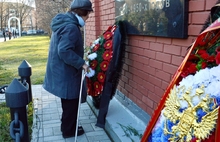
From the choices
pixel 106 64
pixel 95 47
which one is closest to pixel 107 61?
pixel 106 64

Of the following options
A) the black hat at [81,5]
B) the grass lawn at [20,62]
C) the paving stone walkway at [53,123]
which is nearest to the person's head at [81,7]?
the black hat at [81,5]

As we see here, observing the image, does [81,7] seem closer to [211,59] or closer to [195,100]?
[211,59]

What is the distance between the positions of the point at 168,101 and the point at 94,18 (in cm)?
398

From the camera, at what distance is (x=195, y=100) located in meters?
1.40

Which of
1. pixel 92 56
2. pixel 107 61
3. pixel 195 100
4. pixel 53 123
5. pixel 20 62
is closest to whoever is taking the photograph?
pixel 195 100

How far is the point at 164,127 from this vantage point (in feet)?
5.24

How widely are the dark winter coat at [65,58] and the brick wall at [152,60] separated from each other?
836 mm

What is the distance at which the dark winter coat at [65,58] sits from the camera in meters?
3.02

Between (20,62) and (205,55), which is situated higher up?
(205,55)

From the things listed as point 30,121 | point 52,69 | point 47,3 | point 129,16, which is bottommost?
point 30,121

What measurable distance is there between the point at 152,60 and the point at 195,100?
71.6 inches

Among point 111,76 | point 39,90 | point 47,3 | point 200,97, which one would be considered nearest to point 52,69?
point 111,76

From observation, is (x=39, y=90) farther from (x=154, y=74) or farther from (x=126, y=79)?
(x=154, y=74)

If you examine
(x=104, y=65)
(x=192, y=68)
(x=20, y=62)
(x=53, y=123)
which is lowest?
(x=53, y=123)
